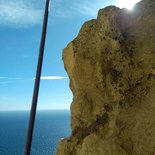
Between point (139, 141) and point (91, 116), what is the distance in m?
2.39

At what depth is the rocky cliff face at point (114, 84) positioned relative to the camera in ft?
32.5

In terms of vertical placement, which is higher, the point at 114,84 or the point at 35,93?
the point at 114,84

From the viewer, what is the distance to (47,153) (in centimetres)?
14762

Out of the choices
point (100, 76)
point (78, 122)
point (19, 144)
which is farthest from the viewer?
point (19, 144)

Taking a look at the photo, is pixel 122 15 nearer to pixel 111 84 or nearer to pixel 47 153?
pixel 111 84

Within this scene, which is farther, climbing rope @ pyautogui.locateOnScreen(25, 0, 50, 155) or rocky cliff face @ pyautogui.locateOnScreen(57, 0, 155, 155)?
rocky cliff face @ pyautogui.locateOnScreen(57, 0, 155, 155)

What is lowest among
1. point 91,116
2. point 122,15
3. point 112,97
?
point 91,116

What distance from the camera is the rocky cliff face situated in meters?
9.92

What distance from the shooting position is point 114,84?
1057 cm

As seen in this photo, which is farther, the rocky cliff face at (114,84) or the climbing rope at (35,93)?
the rocky cliff face at (114,84)

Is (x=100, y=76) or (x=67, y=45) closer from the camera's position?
(x=100, y=76)

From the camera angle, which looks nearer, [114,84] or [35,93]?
[35,93]

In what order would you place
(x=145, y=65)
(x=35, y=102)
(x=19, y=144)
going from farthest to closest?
1. (x=19, y=144)
2. (x=145, y=65)
3. (x=35, y=102)

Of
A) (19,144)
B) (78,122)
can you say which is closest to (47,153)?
(19,144)
